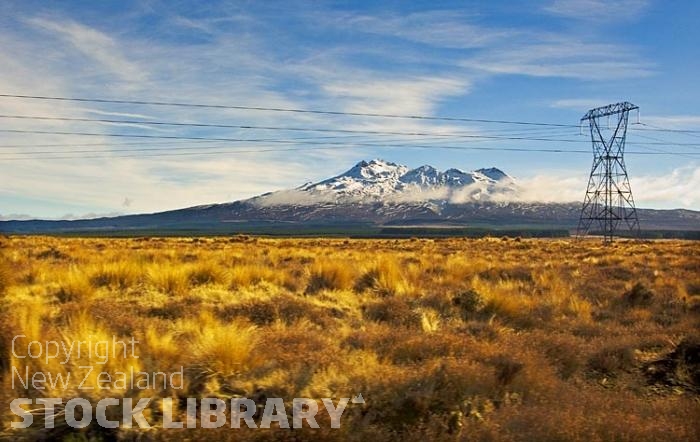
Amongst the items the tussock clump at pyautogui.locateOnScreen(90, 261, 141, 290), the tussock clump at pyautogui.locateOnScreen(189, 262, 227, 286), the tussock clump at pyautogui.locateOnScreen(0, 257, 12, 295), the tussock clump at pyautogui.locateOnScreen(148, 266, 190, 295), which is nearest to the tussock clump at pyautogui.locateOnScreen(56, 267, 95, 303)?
the tussock clump at pyautogui.locateOnScreen(90, 261, 141, 290)

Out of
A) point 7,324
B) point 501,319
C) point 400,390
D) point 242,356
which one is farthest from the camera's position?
point 501,319

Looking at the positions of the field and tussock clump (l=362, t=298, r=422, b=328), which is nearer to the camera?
the field

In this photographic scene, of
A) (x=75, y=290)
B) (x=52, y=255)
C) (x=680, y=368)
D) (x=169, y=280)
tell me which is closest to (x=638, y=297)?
(x=680, y=368)

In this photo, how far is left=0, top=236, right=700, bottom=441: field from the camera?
5801 millimetres

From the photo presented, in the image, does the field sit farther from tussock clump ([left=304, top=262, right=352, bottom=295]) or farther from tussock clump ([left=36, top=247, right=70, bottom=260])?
tussock clump ([left=36, top=247, right=70, bottom=260])

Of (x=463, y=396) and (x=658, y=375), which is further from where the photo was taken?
(x=658, y=375)

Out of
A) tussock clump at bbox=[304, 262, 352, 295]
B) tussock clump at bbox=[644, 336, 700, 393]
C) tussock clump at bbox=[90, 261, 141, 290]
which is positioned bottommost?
tussock clump at bbox=[644, 336, 700, 393]

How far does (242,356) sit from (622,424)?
4483 millimetres

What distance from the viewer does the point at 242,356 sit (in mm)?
7094

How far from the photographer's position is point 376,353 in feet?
27.0

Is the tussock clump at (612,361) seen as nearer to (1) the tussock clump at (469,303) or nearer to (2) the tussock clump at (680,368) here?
(2) the tussock clump at (680,368)

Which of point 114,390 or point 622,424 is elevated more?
point 114,390

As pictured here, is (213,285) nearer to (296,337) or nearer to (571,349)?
(296,337)

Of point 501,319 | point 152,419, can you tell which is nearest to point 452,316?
point 501,319
